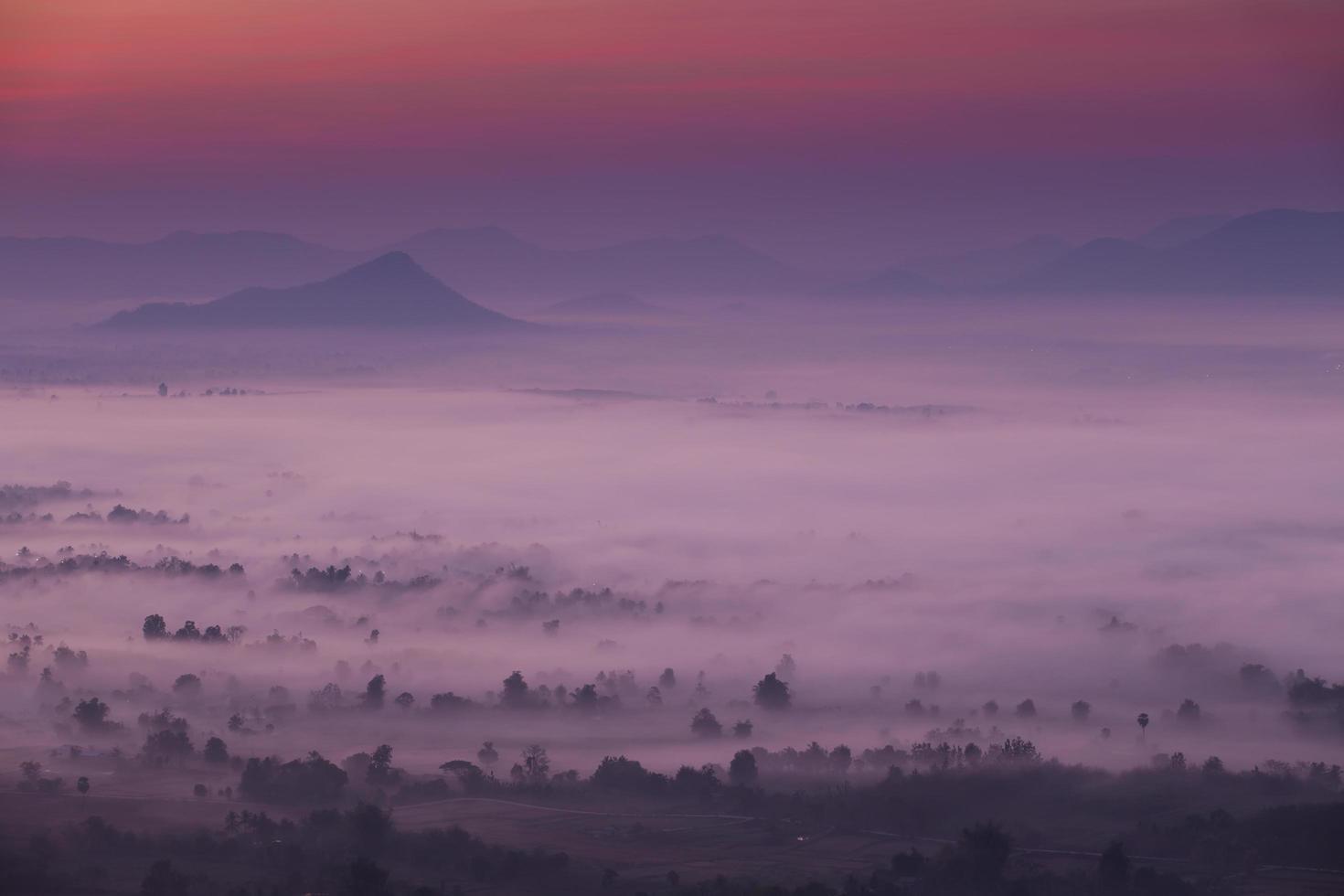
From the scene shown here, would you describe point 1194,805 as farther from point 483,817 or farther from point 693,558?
point 693,558

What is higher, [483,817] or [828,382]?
[828,382]

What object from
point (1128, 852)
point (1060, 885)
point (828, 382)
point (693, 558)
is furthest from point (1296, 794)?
point (828, 382)

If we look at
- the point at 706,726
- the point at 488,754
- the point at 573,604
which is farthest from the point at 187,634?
the point at 706,726

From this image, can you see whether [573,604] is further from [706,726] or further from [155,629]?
[706,726]

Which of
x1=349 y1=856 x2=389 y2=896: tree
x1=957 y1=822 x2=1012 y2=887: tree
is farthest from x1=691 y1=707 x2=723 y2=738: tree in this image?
x1=349 y1=856 x2=389 y2=896: tree

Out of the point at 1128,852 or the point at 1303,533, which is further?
the point at 1303,533

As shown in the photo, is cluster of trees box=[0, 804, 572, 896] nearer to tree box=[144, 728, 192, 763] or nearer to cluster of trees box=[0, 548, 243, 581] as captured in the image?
tree box=[144, 728, 192, 763]

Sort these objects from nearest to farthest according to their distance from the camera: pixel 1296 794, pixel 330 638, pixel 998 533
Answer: pixel 1296 794 < pixel 330 638 < pixel 998 533
